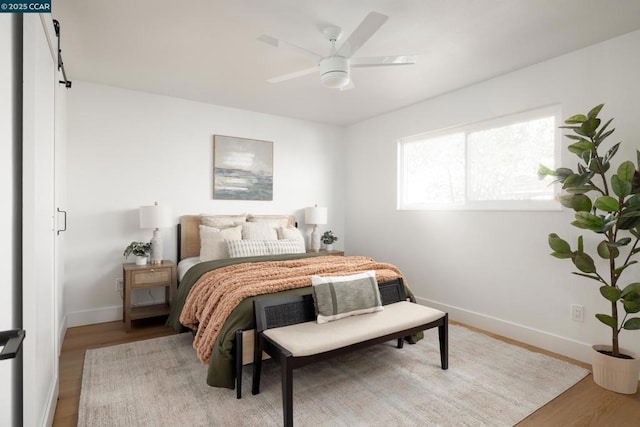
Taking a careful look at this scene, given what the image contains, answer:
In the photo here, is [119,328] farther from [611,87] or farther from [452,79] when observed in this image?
[611,87]

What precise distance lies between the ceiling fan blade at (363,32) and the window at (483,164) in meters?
1.97

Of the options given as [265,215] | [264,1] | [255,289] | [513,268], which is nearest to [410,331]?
[255,289]

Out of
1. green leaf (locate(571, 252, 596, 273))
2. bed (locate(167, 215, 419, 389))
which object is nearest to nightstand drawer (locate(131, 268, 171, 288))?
bed (locate(167, 215, 419, 389))

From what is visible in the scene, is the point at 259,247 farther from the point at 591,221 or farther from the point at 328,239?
the point at 591,221

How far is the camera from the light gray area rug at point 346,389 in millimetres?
1989

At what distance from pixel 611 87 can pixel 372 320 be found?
2592 mm

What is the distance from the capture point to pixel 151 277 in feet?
11.4

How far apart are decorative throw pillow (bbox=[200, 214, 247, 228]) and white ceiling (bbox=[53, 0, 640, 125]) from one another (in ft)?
4.75

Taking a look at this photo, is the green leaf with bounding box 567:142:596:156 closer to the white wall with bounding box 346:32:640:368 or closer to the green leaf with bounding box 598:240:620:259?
the white wall with bounding box 346:32:640:368

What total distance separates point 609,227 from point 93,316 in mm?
4649

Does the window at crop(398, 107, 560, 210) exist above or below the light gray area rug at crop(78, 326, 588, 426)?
above

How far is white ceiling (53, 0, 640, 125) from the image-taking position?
2.23 m

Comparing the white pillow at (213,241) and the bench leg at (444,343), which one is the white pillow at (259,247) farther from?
the bench leg at (444,343)

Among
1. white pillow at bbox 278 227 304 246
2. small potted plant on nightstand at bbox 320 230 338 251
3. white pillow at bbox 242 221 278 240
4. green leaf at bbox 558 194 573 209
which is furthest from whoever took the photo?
small potted plant on nightstand at bbox 320 230 338 251
